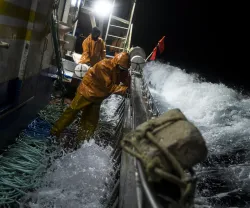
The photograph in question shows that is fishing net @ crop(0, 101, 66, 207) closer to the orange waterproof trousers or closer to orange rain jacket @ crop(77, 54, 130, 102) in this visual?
the orange waterproof trousers

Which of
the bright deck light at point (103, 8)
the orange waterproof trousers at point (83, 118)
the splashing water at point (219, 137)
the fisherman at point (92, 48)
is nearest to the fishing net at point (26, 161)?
the orange waterproof trousers at point (83, 118)

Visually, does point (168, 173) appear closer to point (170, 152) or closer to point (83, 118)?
point (170, 152)

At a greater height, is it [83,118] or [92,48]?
[92,48]

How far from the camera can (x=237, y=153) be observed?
8469 millimetres

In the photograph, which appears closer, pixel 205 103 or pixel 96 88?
pixel 96 88

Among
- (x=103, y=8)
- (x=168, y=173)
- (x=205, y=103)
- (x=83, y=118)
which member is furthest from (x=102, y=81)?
(x=205, y=103)

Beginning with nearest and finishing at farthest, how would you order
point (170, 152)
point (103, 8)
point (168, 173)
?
point (168, 173), point (170, 152), point (103, 8)

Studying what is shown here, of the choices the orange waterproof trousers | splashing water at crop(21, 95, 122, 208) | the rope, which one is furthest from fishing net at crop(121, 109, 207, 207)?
the orange waterproof trousers

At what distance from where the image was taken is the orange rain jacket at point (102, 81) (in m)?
4.87

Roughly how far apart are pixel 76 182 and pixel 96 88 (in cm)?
199

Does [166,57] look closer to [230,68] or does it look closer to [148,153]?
[230,68]

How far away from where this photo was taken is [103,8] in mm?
12203

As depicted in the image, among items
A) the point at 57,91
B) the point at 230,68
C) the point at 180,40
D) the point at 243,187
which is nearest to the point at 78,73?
the point at 57,91

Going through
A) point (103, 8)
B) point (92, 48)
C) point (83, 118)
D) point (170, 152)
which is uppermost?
point (103, 8)
